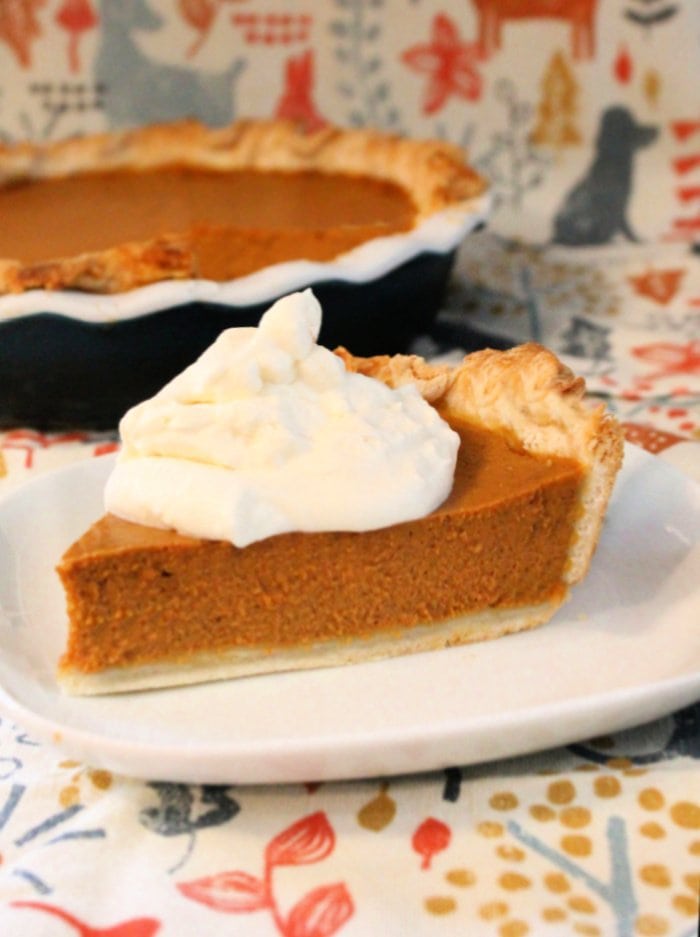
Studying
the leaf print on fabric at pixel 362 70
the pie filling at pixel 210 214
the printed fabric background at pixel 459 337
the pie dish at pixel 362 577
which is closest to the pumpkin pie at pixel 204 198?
the pie filling at pixel 210 214

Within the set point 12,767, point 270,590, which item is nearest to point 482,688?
point 270,590

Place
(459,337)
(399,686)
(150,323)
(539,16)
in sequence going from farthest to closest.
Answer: (539,16)
(459,337)
(150,323)
(399,686)

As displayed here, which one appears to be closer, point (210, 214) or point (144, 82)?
point (210, 214)

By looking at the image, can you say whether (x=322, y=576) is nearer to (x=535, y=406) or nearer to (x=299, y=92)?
(x=535, y=406)

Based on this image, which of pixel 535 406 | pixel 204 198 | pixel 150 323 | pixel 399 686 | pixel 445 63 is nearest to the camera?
pixel 399 686

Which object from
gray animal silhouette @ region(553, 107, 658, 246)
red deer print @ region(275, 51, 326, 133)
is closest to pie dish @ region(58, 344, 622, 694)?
gray animal silhouette @ region(553, 107, 658, 246)

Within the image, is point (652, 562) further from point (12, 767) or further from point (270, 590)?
point (12, 767)

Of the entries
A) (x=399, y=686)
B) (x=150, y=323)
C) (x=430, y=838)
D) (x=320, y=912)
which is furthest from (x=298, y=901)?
(x=150, y=323)

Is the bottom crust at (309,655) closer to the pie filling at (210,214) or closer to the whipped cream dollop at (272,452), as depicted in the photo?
the whipped cream dollop at (272,452)
